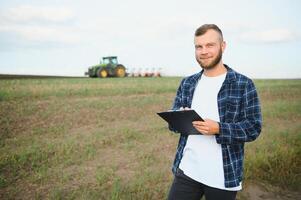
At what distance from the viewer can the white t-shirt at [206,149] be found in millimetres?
2695

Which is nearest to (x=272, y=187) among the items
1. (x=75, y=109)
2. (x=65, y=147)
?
(x=65, y=147)

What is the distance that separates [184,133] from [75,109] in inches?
379

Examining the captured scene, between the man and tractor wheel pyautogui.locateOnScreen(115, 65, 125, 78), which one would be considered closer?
the man

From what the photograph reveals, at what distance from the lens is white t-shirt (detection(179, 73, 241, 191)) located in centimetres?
270

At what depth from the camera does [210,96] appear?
2.75m

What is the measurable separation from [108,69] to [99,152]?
2489 centimetres

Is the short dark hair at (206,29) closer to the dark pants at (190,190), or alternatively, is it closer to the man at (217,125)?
the man at (217,125)

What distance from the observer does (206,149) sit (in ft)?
9.01

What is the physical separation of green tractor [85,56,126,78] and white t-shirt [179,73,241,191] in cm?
2873

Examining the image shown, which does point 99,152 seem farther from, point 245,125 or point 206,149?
point 245,125

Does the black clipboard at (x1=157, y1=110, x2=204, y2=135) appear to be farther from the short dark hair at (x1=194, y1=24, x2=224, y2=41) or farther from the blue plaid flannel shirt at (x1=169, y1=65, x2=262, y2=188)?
the short dark hair at (x1=194, y1=24, x2=224, y2=41)

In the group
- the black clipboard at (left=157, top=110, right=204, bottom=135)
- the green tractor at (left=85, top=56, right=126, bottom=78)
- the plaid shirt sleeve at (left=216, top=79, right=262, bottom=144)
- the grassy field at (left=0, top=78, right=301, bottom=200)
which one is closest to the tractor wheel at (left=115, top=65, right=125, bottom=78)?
the green tractor at (left=85, top=56, right=126, bottom=78)

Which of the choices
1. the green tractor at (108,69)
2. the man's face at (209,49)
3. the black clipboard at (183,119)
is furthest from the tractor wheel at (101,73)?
the man's face at (209,49)

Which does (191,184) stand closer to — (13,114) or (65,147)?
(65,147)
